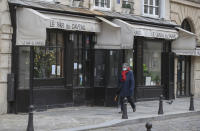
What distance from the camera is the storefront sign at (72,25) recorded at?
45.4 feet

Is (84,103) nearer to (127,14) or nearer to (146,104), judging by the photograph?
(146,104)

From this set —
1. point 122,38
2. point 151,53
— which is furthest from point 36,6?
point 151,53

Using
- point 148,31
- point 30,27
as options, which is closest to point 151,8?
point 148,31

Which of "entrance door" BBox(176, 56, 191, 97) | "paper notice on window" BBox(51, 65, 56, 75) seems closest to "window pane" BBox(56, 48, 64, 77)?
"paper notice on window" BBox(51, 65, 56, 75)

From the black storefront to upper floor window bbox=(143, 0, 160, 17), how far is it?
4.31ft

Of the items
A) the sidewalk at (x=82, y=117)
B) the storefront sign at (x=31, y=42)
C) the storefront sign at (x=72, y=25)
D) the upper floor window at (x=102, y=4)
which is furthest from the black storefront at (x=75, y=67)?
the upper floor window at (x=102, y=4)

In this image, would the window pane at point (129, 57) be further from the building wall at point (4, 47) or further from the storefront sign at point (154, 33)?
the building wall at point (4, 47)

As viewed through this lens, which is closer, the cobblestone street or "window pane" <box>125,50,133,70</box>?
Result: the cobblestone street

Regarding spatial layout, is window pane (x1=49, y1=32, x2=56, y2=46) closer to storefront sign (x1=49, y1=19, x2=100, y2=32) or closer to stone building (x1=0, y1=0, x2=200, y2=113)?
stone building (x1=0, y1=0, x2=200, y2=113)

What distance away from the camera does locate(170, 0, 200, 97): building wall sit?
21203 millimetres

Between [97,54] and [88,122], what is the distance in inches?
188

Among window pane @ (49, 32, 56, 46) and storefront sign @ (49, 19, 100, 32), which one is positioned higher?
storefront sign @ (49, 19, 100, 32)

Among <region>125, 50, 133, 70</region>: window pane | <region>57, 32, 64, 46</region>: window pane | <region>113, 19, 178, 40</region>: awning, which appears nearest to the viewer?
<region>57, 32, 64, 46</region>: window pane

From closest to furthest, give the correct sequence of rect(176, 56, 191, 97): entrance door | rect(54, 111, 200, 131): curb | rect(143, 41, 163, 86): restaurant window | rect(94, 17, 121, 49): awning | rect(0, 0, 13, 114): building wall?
rect(54, 111, 200, 131): curb
rect(0, 0, 13, 114): building wall
rect(94, 17, 121, 49): awning
rect(143, 41, 163, 86): restaurant window
rect(176, 56, 191, 97): entrance door
